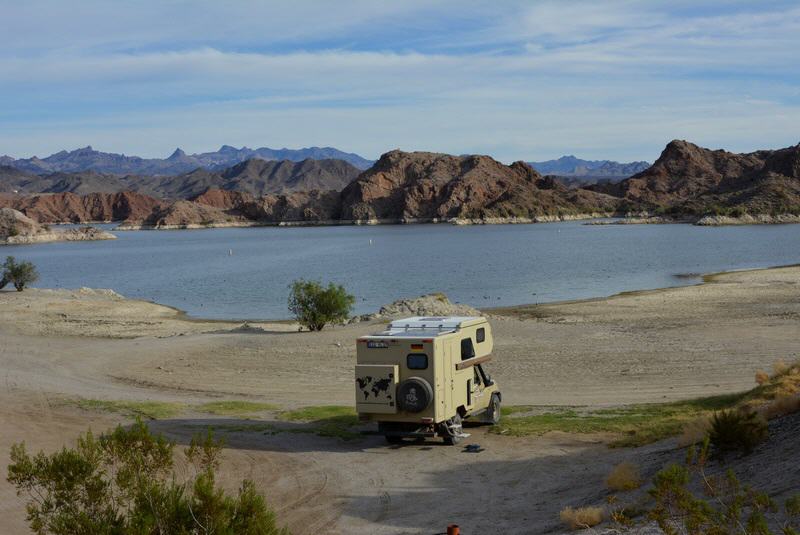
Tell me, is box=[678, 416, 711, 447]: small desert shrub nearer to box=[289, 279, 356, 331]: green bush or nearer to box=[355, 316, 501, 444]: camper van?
box=[355, 316, 501, 444]: camper van

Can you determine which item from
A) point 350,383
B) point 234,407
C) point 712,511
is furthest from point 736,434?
point 350,383

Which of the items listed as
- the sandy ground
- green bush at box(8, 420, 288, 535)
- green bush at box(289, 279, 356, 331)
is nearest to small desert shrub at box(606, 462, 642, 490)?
the sandy ground

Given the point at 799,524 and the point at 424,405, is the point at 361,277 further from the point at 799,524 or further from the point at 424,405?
the point at 799,524

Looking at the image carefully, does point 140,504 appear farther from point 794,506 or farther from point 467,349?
point 467,349

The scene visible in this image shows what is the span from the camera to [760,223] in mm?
177000

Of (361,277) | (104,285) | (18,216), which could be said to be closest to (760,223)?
(361,277)

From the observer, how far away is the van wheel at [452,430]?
1568 cm

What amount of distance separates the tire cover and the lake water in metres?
32.8

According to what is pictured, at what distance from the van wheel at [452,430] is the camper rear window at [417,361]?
1.29m

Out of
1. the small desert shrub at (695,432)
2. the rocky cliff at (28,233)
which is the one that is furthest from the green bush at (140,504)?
the rocky cliff at (28,233)

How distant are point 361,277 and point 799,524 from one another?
67.3 metres

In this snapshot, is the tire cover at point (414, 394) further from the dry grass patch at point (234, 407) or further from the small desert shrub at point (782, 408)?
the dry grass patch at point (234, 407)

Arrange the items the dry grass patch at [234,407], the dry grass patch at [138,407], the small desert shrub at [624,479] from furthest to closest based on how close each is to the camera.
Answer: the dry grass patch at [234,407] < the dry grass patch at [138,407] < the small desert shrub at [624,479]

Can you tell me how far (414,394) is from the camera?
15.1m
